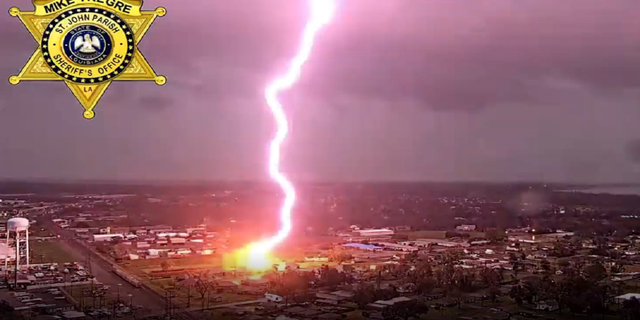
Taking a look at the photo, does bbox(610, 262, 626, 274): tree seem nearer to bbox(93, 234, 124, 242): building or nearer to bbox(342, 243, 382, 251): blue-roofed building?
bbox(342, 243, 382, 251): blue-roofed building

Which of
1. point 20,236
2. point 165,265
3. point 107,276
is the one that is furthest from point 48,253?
point 165,265

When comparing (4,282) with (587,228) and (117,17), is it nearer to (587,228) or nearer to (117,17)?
(117,17)

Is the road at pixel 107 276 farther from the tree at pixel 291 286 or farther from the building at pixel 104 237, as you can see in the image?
the tree at pixel 291 286

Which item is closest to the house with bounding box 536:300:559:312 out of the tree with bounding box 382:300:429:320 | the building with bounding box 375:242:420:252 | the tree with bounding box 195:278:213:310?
the tree with bounding box 382:300:429:320

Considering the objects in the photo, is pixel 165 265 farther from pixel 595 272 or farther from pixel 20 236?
pixel 595 272

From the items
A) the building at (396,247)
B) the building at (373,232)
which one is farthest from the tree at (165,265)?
the building at (373,232)
